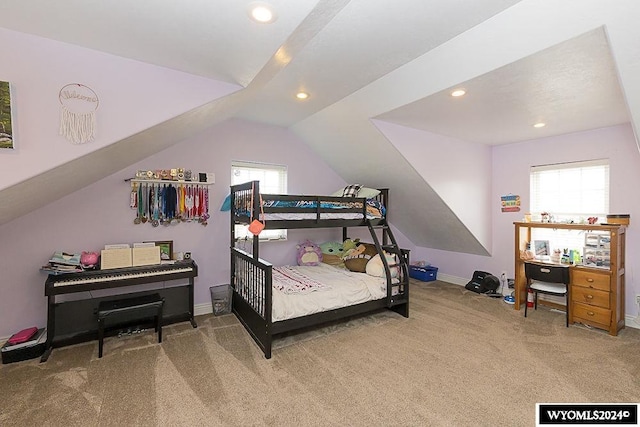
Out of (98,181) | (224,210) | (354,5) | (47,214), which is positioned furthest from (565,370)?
(47,214)

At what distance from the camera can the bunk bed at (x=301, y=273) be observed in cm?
282

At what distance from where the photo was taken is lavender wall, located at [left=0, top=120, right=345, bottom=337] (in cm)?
282

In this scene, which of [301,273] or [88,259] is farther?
[301,273]

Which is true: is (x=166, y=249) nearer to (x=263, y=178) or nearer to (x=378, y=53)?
(x=263, y=178)

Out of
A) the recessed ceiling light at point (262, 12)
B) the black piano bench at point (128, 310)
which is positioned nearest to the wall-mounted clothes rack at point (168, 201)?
the black piano bench at point (128, 310)

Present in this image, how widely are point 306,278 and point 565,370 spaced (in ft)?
8.39

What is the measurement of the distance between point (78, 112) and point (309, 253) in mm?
3176

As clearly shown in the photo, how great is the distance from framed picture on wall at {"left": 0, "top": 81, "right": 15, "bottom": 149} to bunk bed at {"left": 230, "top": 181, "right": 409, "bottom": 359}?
1741 mm

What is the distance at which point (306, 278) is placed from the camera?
3.52 m

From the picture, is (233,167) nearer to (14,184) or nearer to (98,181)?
(98,181)

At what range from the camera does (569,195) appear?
12.8ft

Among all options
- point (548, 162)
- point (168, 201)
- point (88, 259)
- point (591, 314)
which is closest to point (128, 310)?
point (88, 259)

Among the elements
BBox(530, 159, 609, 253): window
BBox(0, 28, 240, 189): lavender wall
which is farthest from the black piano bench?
BBox(530, 159, 609, 253): window

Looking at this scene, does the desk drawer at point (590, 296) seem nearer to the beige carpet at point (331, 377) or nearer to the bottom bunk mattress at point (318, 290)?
the beige carpet at point (331, 377)
